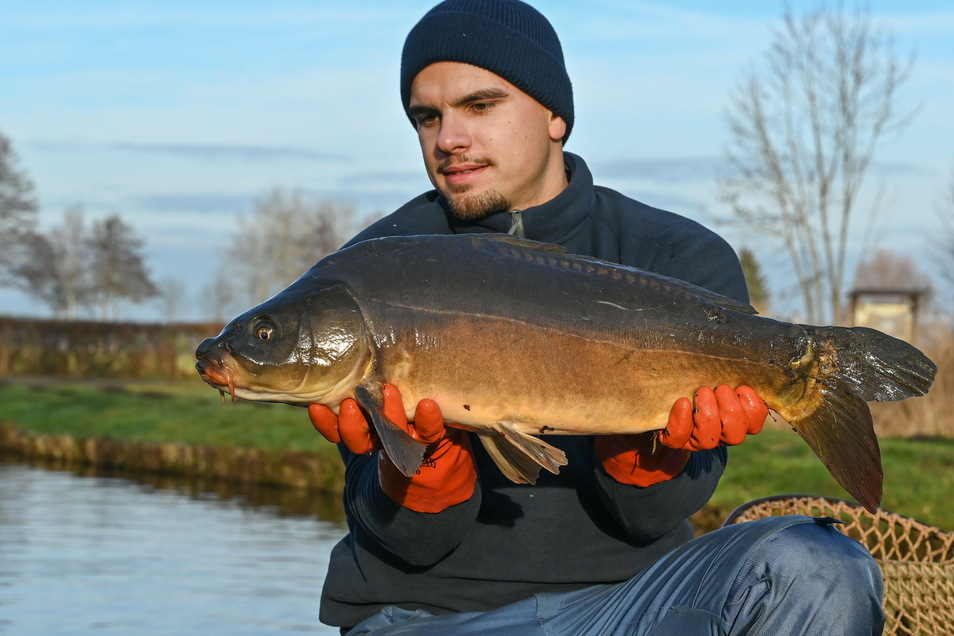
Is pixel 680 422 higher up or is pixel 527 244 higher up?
pixel 527 244

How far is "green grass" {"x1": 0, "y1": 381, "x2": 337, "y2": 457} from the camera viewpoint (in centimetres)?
1708

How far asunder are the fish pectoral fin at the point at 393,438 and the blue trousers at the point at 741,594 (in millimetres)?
865

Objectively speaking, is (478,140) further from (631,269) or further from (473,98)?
(631,269)

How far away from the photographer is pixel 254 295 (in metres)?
71.9

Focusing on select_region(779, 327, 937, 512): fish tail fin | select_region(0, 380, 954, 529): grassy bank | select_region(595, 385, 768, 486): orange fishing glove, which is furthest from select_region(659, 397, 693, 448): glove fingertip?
select_region(0, 380, 954, 529): grassy bank

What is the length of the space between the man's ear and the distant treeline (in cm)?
2829

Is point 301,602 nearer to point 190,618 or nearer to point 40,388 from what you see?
point 190,618

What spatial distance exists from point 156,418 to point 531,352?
1715cm

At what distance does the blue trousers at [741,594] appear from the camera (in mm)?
3330

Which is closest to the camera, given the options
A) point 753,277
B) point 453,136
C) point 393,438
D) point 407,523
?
point 393,438

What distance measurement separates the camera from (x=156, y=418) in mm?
19578

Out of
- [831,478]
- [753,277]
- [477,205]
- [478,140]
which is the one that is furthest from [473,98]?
[753,277]

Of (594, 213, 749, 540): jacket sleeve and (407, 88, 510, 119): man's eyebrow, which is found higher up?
(407, 88, 510, 119): man's eyebrow

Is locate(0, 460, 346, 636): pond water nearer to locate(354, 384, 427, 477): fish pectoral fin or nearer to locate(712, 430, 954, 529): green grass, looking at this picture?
locate(712, 430, 954, 529): green grass
